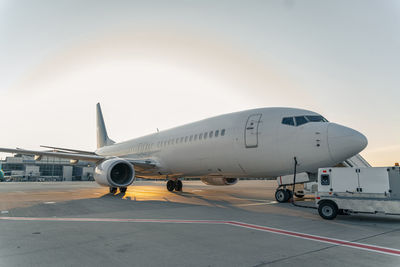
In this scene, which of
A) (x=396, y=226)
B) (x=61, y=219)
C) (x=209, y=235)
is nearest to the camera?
(x=209, y=235)

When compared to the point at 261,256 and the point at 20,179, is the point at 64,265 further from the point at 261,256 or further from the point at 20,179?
the point at 20,179

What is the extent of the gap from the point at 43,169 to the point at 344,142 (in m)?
78.3

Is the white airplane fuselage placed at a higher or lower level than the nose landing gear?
higher

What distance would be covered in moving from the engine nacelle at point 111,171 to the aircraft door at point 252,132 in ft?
20.1

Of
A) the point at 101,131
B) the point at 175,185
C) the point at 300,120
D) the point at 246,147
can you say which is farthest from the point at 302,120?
the point at 101,131

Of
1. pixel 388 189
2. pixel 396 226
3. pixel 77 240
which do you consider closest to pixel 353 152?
pixel 388 189

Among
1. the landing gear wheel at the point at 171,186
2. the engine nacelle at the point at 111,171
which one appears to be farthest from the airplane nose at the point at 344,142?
the landing gear wheel at the point at 171,186

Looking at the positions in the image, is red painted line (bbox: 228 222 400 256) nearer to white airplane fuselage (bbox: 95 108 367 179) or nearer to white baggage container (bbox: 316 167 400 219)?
white baggage container (bbox: 316 167 400 219)

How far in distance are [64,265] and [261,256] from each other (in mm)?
2452

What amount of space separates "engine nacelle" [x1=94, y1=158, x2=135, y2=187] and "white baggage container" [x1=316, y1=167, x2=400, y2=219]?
29.5ft

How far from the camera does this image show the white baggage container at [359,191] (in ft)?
20.4

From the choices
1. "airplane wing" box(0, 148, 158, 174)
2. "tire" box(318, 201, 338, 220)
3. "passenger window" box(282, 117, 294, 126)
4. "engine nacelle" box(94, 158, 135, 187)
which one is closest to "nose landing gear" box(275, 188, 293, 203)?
"passenger window" box(282, 117, 294, 126)

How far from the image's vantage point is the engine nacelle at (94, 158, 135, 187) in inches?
513

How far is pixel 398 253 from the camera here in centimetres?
376
